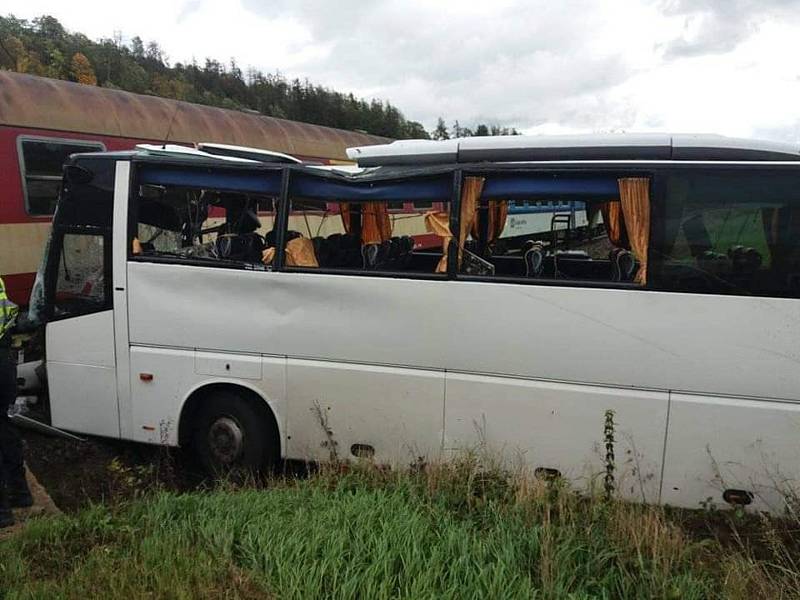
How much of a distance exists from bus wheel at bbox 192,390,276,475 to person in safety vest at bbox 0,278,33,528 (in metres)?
1.29

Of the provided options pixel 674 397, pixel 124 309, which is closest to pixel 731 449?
pixel 674 397

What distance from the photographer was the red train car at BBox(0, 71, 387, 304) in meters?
7.69

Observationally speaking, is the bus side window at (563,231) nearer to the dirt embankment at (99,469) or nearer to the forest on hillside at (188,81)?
the dirt embankment at (99,469)

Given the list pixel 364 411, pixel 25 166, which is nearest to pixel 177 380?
pixel 364 411

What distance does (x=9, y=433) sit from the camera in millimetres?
4723

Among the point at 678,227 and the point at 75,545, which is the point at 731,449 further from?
the point at 75,545

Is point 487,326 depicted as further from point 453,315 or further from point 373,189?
point 373,189

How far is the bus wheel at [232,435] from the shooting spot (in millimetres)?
5055

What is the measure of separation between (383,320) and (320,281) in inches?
22.4

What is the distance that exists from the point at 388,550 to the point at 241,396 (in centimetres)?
238

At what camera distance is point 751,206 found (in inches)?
156

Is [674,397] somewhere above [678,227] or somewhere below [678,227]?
below

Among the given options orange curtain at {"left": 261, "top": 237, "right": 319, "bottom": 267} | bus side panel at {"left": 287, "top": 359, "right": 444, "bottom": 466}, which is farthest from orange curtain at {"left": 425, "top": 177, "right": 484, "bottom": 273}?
orange curtain at {"left": 261, "top": 237, "right": 319, "bottom": 267}

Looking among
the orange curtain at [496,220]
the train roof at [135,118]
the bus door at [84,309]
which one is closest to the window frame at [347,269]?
the orange curtain at [496,220]
